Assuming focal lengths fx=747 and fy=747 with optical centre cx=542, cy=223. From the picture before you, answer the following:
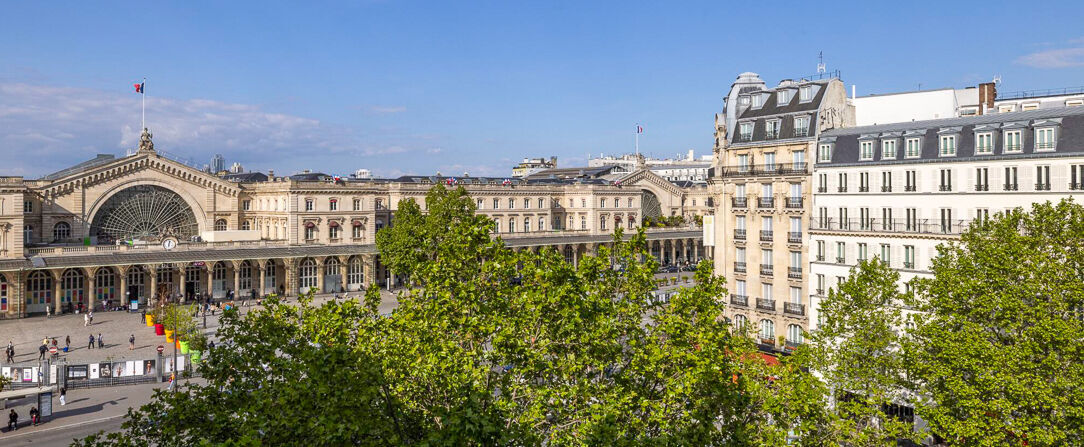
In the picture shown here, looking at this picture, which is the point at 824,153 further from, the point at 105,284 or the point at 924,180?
the point at 105,284

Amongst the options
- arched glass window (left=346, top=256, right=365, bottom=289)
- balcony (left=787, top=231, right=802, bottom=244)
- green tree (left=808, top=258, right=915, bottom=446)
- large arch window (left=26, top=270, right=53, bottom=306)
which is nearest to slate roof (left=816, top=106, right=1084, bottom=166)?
balcony (left=787, top=231, right=802, bottom=244)

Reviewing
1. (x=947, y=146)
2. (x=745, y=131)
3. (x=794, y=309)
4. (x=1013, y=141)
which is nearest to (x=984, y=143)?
(x=1013, y=141)

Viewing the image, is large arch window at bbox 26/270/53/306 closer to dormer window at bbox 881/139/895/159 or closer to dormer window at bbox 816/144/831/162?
dormer window at bbox 816/144/831/162

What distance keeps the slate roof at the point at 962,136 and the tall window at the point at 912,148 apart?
8.8 inches

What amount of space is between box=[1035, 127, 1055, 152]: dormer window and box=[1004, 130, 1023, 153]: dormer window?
827 millimetres

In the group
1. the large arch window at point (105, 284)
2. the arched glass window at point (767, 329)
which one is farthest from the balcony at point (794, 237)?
the large arch window at point (105, 284)

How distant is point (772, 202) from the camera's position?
168 ft

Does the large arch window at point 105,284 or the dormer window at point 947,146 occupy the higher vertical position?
the dormer window at point 947,146

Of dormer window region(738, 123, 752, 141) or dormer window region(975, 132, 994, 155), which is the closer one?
dormer window region(975, 132, 994, 155)

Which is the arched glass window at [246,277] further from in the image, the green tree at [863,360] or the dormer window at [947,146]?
the dormer window at [947,146]

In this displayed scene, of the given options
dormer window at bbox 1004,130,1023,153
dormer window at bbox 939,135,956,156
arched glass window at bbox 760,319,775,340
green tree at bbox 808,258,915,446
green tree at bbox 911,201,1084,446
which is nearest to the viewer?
green tree at bbox 911,201,1084,446

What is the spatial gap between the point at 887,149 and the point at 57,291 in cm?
7462

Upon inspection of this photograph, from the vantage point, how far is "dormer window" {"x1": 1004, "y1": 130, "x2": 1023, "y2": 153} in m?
40.8

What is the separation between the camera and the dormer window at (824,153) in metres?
48.9
